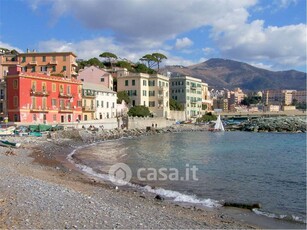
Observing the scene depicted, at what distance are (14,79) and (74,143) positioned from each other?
16.1 metres

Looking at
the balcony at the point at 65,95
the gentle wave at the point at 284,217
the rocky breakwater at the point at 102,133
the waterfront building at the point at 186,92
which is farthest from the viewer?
the waterfront building at the point at 186,92

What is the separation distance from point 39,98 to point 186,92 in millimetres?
59508

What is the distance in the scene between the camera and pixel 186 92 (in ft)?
362

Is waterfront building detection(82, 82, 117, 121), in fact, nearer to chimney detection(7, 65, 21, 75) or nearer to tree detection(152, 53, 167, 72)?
chimney detection(7, 65, 21, 75)

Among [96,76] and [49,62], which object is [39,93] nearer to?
[49,62]

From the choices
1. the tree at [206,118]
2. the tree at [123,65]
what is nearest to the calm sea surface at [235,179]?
the tree at [123,65]

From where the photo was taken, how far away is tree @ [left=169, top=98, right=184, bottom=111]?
3974 inches

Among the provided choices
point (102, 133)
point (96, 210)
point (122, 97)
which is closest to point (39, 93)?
point (102, 133)

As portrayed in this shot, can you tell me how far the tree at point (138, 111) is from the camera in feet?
269

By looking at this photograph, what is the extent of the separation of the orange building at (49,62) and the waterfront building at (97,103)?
16.8ft

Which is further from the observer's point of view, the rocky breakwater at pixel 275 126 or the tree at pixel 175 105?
the rocky breakwater at pixel 275 126

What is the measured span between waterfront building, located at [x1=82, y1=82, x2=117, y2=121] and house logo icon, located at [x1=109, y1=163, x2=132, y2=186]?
3963 cm

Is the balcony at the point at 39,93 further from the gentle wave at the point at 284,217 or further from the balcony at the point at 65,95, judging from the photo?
the gentle wave at the point at 284,217

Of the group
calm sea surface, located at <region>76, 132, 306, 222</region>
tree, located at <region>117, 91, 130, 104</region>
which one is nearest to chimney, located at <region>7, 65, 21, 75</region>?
calm sea surface, located at <region>76, 132, 306, 222</region>
